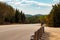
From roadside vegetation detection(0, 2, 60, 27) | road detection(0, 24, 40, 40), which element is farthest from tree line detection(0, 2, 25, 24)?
road detection(0, 24, 40, 40)

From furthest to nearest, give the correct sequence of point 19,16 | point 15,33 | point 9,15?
point 19,16 → point 9,15 → point 15,33

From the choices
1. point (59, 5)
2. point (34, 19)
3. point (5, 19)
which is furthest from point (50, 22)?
point (34, 19)

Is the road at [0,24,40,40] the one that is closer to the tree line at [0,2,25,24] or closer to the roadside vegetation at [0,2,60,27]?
the roadside vegetation at [0,2,60,27]

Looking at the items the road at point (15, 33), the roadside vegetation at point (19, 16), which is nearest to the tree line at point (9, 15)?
the roadside vegetation at point (19, 16)

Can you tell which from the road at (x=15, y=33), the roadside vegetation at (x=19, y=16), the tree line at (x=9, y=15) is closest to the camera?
the road at (x=15, y=33)

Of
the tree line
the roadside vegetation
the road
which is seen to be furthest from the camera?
the tree line

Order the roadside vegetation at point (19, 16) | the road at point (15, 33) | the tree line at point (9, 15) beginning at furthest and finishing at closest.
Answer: the tree line at point (9, 15)
the roadside vegetation at point (19, 16)
the road at point (15, 33)

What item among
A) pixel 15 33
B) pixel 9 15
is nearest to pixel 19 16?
pixel 9 15

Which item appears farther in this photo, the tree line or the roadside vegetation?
the tree line

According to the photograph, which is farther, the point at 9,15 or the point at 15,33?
the point at 9,15

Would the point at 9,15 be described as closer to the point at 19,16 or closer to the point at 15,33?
the point at 19,16

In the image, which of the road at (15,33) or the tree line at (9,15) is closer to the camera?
the road at (15,33)

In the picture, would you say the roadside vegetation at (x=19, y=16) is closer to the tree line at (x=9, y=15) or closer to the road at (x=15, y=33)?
the tree line at (x=9, y=15)

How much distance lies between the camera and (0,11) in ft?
309
